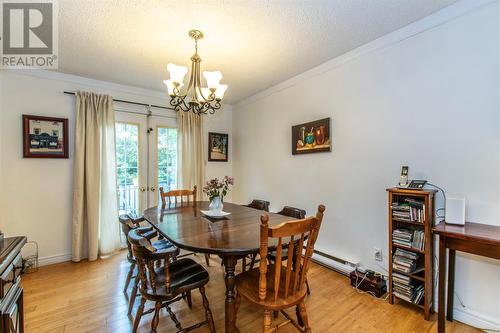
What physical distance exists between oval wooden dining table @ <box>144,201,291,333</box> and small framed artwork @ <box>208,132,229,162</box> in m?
2.02

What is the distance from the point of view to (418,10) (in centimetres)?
196

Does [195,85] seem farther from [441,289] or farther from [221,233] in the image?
[441,289]

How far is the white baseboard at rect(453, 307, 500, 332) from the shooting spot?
5.70 feet

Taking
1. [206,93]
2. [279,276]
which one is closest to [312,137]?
[206,93]

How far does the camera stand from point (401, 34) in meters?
2.22

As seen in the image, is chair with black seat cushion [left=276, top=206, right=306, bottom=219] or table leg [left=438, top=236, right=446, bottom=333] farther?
chair with black seat cushion [left=276, top=206, right=306, bottom=219]

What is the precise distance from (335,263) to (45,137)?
13.1ft

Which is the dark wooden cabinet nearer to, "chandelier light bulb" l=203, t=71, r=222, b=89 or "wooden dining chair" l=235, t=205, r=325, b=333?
"wooden dining chair" l=235, t=205, r=325, b=333

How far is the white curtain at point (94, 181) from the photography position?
3139 mm

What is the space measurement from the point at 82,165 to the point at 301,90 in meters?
3.16

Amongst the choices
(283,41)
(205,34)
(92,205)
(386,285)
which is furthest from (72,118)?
(386,285)

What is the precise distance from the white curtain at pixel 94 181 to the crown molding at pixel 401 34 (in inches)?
109

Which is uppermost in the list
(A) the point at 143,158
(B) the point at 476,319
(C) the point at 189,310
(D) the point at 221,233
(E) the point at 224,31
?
(E) the point at 224,31

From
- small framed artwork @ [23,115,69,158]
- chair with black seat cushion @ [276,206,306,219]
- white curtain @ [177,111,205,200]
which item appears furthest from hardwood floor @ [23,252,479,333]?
white curtain @ [177,111,205,200]
